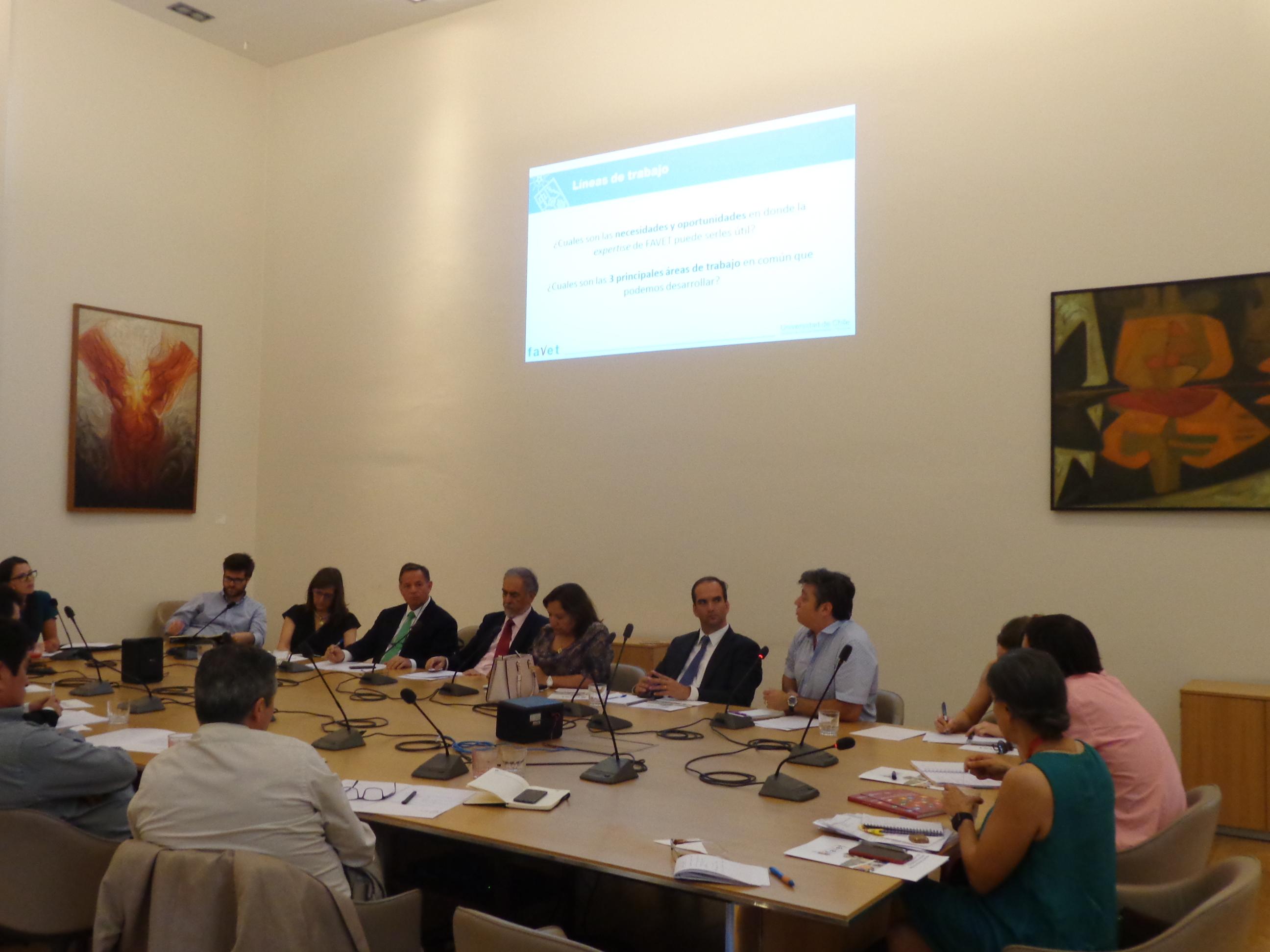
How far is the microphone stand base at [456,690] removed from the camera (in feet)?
14.4

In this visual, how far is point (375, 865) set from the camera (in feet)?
8.03

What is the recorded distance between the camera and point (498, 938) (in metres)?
1.74

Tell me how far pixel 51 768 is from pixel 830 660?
2.76m

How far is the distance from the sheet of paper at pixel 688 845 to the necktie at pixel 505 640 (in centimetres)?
302

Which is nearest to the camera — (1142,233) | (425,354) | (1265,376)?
(1265,376)

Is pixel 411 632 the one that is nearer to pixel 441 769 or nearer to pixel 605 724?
pixel 605 724

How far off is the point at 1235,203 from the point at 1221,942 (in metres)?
4.02

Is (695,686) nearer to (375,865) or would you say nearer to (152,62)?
(375,865)

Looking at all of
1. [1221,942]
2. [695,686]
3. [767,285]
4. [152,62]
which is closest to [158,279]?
[152,62]

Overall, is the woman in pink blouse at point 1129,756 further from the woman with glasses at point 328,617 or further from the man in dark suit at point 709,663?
A: the woman with glasses at point 328,617

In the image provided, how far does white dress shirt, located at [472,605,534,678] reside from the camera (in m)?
5.18

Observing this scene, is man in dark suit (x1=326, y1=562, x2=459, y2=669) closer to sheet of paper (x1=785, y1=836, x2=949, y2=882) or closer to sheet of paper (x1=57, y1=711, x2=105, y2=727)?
sheet of paper (x1=57, y1=711, x2=105, y2=727)

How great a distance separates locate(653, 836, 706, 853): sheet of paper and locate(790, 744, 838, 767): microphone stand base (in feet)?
2.76

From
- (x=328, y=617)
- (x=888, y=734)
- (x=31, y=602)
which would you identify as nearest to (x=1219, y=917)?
(x=888, y=734)
